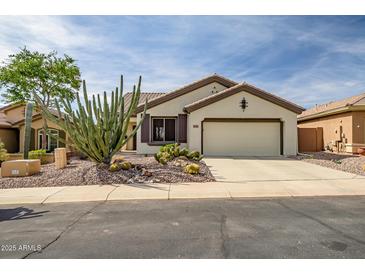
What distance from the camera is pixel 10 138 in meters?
21.3

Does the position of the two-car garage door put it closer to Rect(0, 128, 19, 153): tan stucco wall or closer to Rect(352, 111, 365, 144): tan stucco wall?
Rect(352, 111, 365, 144): tan stucco wall

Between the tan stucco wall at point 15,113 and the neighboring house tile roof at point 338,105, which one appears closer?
the neighboring house tile roof at point 338,105

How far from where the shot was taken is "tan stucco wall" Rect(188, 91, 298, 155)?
15508mm

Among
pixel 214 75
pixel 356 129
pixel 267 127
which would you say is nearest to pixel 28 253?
pixel 267 127

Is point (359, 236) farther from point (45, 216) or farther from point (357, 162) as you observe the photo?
point (357, 162)

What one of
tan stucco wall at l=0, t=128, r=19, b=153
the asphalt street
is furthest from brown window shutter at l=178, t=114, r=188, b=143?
tan stucco wall at l=0, t=128, r=19, b=153

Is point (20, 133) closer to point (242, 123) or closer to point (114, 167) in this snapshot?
point (114, 167)

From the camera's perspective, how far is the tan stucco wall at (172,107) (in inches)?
663

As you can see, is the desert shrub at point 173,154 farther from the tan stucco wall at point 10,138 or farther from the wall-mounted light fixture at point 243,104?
the tan stucco wall at point 10,138

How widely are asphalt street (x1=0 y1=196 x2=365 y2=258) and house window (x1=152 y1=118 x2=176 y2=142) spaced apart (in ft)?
36.1

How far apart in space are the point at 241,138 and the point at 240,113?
173cm

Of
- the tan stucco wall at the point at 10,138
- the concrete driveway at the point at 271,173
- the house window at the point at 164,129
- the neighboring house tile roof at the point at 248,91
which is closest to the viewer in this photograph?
the concrete driveway at the point at 271,173

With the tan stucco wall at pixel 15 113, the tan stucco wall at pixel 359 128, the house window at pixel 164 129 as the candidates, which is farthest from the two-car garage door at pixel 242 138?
the tan stucco wall at pixel 15 113

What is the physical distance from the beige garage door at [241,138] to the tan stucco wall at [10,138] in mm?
18337
